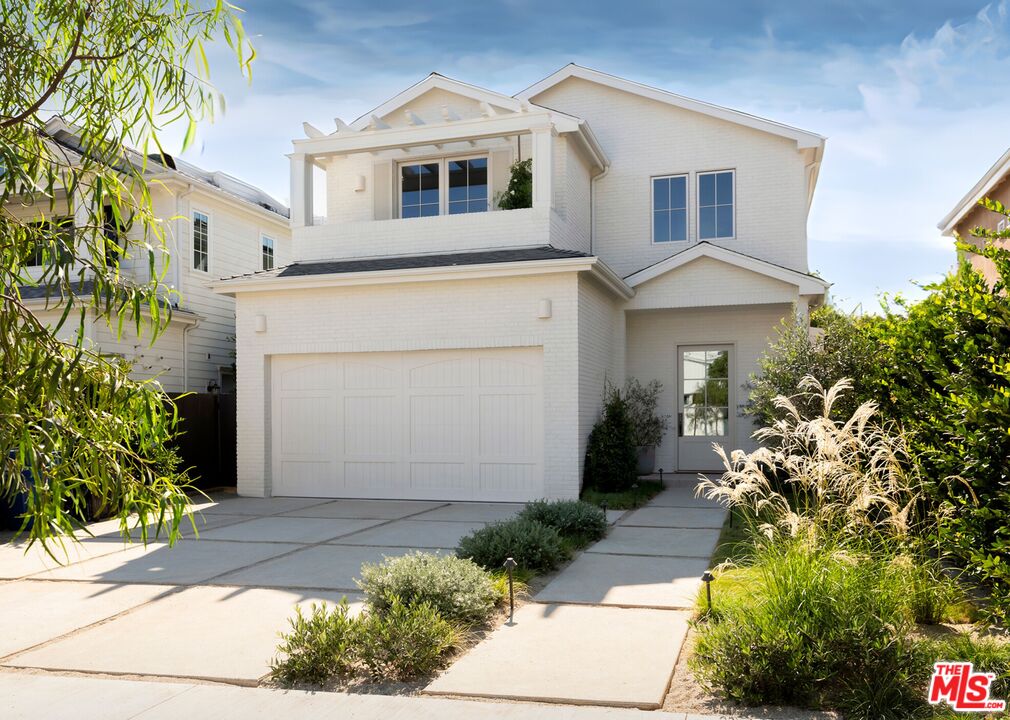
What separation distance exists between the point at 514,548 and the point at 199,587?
2787mm

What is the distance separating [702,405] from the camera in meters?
16.4

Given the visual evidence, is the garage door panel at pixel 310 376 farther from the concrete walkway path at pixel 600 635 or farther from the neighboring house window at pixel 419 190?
the concrete walkway path at pixel 600 635

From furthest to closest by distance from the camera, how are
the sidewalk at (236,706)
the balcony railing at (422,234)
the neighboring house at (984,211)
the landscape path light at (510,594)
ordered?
1. the neighboring house at (984,211)
2. the balcony railing at (422,234)
3. the landscape path light at (510,594)
4. the sidewalk at (236,706)

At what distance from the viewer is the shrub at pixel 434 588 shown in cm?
603

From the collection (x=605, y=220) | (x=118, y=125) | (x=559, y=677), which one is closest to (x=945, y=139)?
(x=605, y=220)

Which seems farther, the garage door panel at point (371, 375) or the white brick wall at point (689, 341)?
the white brick wall at point (689, 341)

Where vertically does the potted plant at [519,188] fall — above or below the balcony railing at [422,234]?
above

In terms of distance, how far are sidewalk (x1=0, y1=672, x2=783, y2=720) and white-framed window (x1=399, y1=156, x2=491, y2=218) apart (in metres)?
12.0

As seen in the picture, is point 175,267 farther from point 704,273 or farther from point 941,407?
point 941,407

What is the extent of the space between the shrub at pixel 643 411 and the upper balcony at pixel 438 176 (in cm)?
291

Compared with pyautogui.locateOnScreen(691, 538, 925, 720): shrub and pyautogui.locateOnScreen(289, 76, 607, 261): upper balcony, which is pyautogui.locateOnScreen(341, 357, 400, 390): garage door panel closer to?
pyautogui.locateOnScreen(289, 76, 607, 261): upper balcony

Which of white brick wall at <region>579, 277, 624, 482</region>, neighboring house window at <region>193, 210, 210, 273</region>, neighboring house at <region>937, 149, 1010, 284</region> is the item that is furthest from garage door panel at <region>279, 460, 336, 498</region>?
neighboring house at <region>937, 149, 1010, 284</region>

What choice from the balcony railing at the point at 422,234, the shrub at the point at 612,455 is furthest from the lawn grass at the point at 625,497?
the balcony railing at the point at 422,234

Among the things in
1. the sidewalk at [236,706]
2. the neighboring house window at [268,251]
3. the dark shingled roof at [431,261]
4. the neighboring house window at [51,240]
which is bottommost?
the sidewalk at [236,706]
